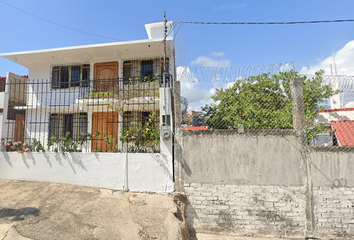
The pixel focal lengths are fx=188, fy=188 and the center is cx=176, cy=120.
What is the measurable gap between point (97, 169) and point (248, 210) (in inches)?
155

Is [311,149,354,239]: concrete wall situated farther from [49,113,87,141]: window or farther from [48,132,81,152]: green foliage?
[49,113,87,141]: window

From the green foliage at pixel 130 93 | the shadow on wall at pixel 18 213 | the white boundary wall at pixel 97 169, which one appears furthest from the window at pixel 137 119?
the shadow on wall at pixel 18 213

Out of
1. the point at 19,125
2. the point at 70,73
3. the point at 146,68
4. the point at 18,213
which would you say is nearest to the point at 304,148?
the point at 18,213

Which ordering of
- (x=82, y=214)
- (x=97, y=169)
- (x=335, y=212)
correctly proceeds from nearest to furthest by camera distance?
(x=82, y=214) → (x=335, y=212) → (x=97, y=169)

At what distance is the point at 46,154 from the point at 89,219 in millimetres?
2711

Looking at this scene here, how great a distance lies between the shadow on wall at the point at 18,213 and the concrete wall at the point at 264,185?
10.3 ft

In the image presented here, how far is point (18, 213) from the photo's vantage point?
391 centimetres

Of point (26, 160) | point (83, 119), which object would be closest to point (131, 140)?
point (26, 160)

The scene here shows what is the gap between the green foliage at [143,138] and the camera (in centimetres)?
512

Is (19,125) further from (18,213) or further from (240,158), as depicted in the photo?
(240,158)

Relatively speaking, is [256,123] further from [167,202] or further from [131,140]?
[131,140]

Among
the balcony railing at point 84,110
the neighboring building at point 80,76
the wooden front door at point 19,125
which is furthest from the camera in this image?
the wooden front door at point 19,125

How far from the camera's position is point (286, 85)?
22.3ft

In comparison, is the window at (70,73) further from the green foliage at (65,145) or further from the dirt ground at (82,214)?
the dirt ground at (82,214)
